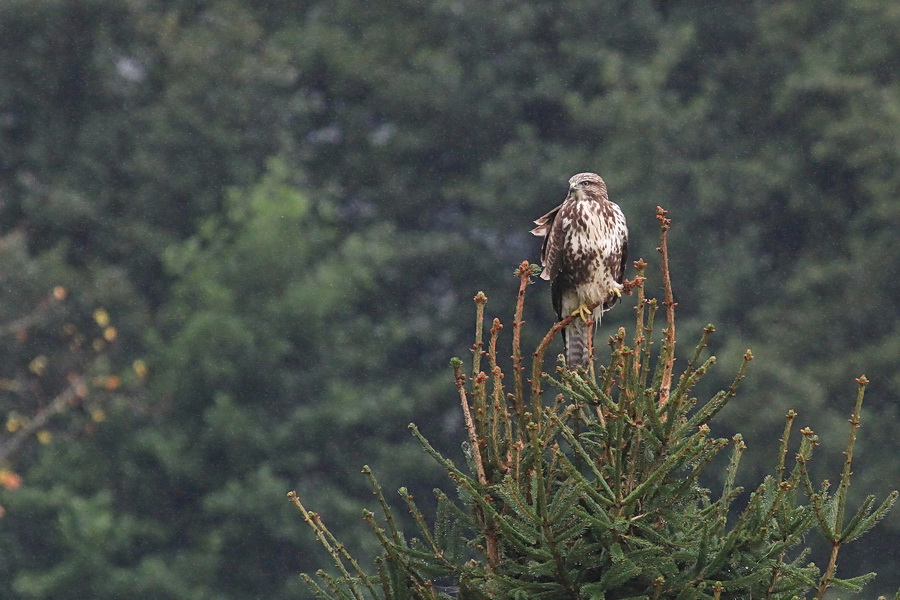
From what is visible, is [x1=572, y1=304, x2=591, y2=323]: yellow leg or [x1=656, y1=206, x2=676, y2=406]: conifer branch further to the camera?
[x1=572, y1=304, x2=591, y2=323]: yellow leg

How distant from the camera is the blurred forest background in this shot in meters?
20.9

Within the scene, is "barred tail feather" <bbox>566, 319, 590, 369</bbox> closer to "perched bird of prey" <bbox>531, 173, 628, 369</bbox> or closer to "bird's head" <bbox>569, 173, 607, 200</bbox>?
"perched bird of prey" <bbox>531, 173, 628, 369</bbox>

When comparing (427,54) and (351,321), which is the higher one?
(427,54)

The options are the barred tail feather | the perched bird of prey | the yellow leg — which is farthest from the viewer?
the perched bird of prey

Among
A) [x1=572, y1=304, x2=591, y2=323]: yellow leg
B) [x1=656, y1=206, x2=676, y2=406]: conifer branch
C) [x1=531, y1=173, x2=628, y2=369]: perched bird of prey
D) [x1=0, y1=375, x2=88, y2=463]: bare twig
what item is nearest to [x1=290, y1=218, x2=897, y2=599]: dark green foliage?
[x1=656, y1=206, x2=676, y2=406]: conifer branch

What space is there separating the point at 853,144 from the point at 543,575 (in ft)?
63.8

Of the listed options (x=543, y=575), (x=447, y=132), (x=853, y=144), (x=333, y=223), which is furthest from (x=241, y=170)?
(x=543, y=575)

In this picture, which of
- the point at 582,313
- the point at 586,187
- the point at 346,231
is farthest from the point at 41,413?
the point at 582,313

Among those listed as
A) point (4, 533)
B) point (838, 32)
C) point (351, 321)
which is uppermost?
point (838, 32)

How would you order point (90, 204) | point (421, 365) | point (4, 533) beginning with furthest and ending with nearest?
point (90, 204) → point (421, 365) → point (4, 533)

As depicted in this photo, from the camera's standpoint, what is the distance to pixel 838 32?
79.5 ft

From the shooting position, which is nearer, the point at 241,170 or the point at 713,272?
the point at 713,272

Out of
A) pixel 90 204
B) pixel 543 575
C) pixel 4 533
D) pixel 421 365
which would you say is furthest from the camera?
pixel 90 204

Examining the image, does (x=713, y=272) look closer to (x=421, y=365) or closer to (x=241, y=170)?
(x=421, y=365)
